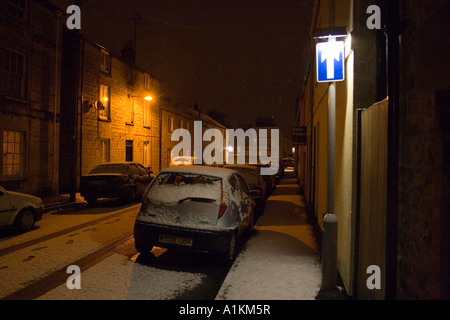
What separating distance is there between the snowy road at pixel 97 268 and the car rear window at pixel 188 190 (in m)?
1.16

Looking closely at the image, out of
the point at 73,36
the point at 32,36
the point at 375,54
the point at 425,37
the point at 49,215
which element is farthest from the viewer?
the point at 73,36

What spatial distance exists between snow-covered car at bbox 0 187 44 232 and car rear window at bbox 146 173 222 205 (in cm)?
414

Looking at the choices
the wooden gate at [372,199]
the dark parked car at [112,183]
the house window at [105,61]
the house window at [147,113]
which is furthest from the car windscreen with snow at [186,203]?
the house window at [147,113]

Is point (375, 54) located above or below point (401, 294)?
above

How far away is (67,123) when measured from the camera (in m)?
17.7

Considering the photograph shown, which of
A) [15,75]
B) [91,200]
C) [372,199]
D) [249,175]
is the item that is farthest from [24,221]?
[372,199]

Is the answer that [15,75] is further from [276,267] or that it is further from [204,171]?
[276,267]

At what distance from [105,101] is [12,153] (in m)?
7.13

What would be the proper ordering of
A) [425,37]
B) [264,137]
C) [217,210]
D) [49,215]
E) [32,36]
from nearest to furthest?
1. [425,37]
2. [217,210]
3. [49,215]
4. [32,36]
5. [264,137]

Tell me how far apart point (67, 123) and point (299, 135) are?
11615mm

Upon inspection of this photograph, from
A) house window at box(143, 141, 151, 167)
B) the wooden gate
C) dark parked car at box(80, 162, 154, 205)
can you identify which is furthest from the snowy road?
house window at box(143, 141, 151, 167)

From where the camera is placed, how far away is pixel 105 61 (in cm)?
2034
